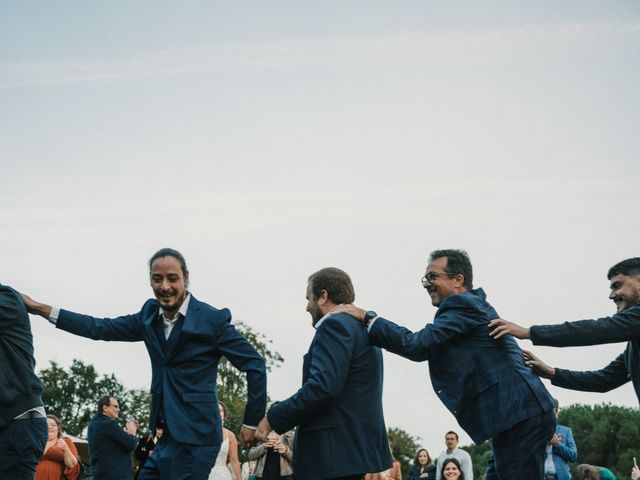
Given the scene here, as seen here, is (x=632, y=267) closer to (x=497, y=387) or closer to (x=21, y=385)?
(x=497, y=387)

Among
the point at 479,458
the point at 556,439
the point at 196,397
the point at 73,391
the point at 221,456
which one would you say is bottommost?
the point at 556,439

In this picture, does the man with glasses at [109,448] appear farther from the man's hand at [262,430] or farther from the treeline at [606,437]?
the treeline at [606,437]

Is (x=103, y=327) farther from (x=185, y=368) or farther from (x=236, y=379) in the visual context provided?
(x=236, y=379)

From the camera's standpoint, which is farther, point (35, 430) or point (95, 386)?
point (95, 386)

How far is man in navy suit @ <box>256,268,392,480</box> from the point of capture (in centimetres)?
605

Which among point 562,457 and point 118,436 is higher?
point 118,436

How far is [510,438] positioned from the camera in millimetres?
6250

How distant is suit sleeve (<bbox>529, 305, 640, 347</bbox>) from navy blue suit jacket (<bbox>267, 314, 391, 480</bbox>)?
1295 millimetres

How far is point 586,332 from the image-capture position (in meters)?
6.36

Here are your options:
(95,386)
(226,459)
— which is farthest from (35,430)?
(95,386)

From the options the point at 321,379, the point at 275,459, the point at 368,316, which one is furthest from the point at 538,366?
the point at 275,459

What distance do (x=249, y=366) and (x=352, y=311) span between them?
883 mm

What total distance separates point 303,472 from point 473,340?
1590mm

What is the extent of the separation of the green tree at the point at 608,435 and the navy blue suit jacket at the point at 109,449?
4418 cm
